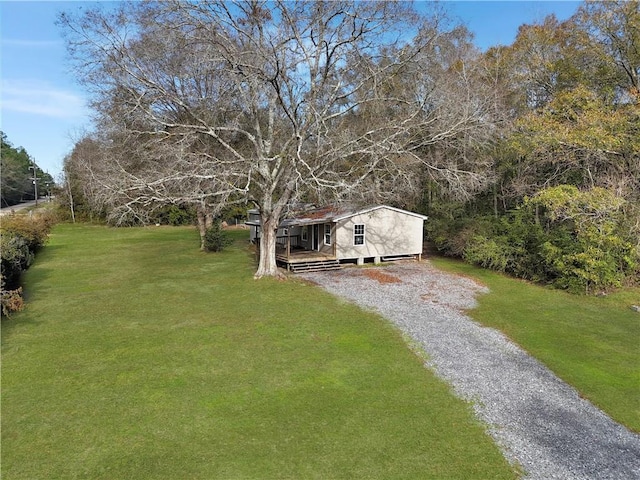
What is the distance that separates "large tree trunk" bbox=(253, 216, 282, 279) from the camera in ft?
51.5

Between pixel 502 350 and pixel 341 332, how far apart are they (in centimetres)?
383

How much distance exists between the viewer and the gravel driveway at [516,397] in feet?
18.0

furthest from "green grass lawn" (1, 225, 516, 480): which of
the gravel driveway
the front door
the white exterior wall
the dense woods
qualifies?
the front door

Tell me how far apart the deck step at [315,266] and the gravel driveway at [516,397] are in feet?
14.5

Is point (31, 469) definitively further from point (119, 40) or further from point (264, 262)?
point (119, 40)

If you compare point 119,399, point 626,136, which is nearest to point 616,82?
point 626,136

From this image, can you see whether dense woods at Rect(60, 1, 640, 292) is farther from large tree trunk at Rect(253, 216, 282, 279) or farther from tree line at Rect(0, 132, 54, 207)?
tree line at Rect(0, 132, 54, 207)

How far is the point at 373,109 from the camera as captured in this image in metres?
20.1

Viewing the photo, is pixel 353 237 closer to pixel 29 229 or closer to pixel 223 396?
pixel 223 396

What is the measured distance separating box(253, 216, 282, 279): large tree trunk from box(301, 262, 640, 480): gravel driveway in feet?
12.7

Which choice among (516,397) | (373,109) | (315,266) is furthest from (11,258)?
(373,109)

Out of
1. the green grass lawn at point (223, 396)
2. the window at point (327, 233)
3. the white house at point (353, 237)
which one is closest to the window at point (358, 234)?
the white house at point (353, 237)

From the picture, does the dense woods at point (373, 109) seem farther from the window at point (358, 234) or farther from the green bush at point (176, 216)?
the green bush at point (176, 216)

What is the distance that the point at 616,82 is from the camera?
16.6m
